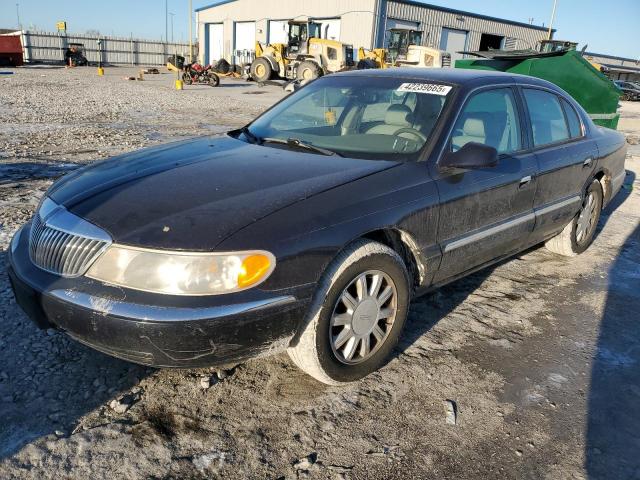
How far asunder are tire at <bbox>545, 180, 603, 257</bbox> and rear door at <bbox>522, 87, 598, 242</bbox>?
257 mm

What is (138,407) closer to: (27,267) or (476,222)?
(27,267)

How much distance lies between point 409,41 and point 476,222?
27.9 m

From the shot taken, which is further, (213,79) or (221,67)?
(221,67)

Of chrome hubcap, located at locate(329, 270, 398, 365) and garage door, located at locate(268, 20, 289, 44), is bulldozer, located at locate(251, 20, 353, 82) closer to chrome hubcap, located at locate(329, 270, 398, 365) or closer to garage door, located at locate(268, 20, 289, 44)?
garage door, located at locate(268, 20, 289, 44)

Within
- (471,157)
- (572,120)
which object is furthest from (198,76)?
(471,157)

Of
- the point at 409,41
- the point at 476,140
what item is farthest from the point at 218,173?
the point at 409,41

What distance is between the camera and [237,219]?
230cm

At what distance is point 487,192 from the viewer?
3318mm

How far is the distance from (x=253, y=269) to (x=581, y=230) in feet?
12.2

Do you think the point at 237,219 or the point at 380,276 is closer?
the point at 237,219

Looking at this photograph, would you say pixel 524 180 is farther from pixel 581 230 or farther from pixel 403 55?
pixel 403 55

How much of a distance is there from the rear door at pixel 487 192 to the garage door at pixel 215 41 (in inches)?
1674

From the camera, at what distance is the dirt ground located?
7.23 feet

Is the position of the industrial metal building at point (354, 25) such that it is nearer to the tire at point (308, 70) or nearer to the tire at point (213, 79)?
the tire at point (308, 70)
